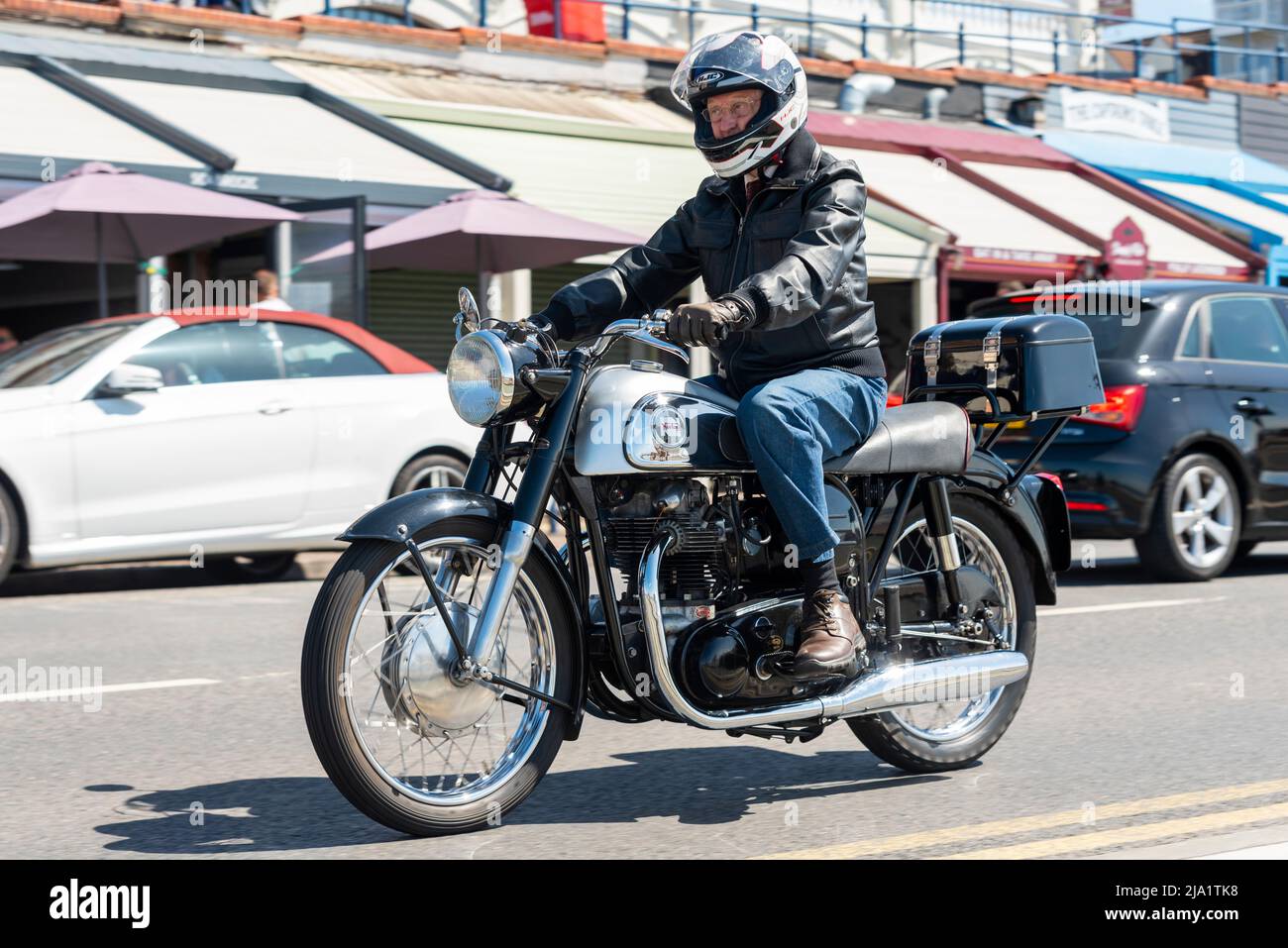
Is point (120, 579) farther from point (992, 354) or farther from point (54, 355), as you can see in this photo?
point (992, 354)

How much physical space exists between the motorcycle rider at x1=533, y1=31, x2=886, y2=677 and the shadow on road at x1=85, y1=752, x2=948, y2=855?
598 mm

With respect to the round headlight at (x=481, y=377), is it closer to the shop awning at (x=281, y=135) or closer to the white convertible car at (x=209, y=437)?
the white convertible car at (x=209, y=437)

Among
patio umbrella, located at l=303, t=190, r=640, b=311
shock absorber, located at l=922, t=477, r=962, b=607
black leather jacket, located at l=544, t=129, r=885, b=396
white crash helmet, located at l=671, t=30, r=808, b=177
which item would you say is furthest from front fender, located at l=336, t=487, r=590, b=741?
patio umbrella, located at l=303, t=190, r=640, b=311

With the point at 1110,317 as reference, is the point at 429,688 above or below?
below

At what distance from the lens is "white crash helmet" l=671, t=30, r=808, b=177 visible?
4.54m

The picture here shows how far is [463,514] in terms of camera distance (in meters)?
4.22

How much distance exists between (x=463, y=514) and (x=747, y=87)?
4.35 feet

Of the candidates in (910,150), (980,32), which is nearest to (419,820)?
(910,150)

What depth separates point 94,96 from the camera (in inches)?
613

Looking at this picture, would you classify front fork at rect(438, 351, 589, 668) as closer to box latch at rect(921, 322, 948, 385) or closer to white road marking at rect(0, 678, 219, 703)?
box latch at rect(921, 322, 948, 385)

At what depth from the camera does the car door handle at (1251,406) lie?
10.4 meters

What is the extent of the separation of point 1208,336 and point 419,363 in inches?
191
